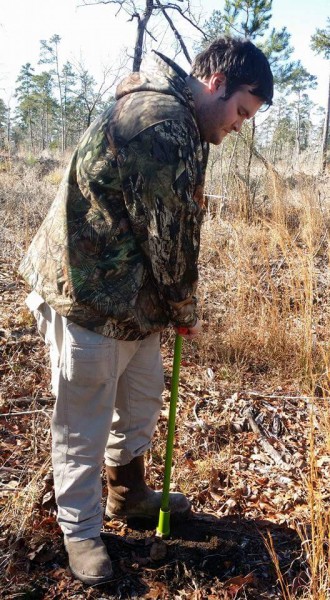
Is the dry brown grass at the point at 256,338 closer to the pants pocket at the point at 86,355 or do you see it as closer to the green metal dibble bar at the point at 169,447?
the green metal dibble bar at the point at 169,447

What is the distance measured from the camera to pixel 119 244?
76.9 inches

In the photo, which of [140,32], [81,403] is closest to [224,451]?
[81,403]

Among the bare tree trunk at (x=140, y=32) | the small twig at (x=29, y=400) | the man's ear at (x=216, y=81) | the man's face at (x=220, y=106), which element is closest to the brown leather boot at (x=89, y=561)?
the small twig at (x=29, y=400)

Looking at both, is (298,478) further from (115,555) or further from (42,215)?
(42,215)

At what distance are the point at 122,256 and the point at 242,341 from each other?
2.47 m

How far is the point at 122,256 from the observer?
6.44ft

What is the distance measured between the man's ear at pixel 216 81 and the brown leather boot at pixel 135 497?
5.78ft

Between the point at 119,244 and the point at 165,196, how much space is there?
0.90 feet

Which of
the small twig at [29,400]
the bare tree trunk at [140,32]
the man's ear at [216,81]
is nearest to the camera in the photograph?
the man's ear at [216,81]

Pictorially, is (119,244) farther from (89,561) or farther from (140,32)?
(140,32)

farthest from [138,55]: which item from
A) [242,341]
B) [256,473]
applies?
[256,473]

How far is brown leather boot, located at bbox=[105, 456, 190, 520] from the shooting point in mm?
2564

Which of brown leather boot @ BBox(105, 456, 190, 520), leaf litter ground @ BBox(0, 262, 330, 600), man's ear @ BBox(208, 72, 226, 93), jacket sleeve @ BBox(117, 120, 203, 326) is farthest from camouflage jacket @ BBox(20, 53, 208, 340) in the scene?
leaf litter ground @ BBox(0, 262, 330, 600)

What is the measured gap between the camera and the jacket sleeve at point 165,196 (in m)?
1.79
